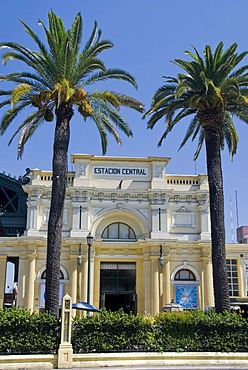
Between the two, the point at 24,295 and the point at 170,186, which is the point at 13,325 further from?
the point at 170,186

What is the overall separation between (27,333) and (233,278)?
23.2 meters

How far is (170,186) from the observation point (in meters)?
37.4

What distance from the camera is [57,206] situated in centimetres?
2081

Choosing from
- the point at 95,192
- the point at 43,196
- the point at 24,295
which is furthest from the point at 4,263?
the point at 95,192

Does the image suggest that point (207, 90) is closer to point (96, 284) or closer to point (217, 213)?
point (217, 213)

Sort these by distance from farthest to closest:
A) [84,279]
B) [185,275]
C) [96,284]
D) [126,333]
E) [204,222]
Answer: [204,222] < [185,275] < [96,284] < [84,279] < [126,333]

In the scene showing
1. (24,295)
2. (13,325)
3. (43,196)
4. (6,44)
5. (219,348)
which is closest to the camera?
(13,325)

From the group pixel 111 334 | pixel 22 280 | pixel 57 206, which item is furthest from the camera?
pixel 22 280

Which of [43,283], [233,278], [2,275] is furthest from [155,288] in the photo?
[2,275]

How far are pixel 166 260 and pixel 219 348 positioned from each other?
1719 cm

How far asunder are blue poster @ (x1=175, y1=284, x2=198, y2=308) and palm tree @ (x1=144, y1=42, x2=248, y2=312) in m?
14.9

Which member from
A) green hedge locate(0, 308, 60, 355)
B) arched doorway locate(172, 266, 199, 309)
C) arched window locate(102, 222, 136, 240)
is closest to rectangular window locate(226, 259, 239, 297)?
arched doorway locate(172, 266, 199, 309)

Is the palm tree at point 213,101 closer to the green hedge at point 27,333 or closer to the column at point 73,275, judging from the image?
the green hedge at point 27,333

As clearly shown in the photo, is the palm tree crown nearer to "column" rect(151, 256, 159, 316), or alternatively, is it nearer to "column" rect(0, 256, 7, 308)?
"column" rect(151, 256, 159, 316)
